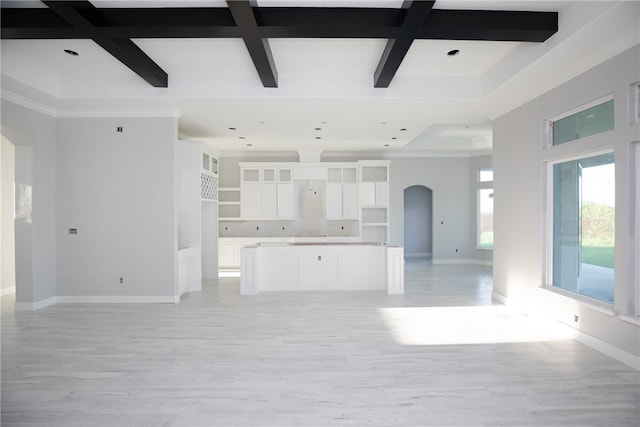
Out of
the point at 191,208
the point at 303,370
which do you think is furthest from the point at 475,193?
the point at 303,370

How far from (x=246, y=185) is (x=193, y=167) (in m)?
2.20

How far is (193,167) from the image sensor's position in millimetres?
6074

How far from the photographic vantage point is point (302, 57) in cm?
398

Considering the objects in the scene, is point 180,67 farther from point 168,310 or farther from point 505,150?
point 505,150

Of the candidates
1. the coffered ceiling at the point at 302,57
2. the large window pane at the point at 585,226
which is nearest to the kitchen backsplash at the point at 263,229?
the coffered ceiling at the point at 302,57

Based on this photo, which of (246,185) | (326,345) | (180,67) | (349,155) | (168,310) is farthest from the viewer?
(349,155)

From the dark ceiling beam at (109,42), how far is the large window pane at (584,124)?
15.5 feet

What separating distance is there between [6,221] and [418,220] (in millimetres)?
10156

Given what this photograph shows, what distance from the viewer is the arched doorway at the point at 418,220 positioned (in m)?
11.0

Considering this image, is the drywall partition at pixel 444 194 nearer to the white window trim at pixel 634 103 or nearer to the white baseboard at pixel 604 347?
the white baseboard at pixel 604 347

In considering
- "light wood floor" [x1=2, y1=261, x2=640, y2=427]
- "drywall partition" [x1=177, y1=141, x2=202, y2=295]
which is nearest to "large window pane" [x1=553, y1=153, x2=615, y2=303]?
"light wood floor" [x1=2, y1=261, x2=640, y2=427]

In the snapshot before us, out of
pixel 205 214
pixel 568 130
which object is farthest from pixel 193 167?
pixel 568 130

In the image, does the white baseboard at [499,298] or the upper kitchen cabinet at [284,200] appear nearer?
the white baseboard at [499,298]

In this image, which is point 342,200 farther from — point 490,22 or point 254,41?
point 490,22
